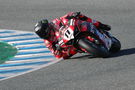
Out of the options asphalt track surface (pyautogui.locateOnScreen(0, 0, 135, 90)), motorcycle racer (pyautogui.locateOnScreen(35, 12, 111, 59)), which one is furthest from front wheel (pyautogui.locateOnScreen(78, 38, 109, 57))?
motorcycle racer (pyautogui.locateOnScreen(35, 12, 111, 59))

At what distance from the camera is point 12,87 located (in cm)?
1277

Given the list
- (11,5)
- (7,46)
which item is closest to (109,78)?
(7,46)

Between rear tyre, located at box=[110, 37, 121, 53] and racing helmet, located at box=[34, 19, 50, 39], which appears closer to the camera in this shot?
racing helmet, located at box=[34, 19, 50, 39]

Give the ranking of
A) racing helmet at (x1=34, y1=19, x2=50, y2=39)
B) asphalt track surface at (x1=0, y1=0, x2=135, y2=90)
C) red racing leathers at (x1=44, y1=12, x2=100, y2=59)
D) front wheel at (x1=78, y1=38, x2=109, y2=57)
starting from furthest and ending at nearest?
1. red racing leathers at (x1=44, y1=12, x2=100, y2=59)
2. racing helmet at (x1=34, y1=19, x2=50, y2=39)
3. front wheel at (x1=78, y1=38, x2=109, y2=57)
4. asphalt track surface at (x1=0, y1=0, x2=135, y2=90)

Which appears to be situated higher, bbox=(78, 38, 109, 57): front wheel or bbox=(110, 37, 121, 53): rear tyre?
bbox=(78, 38, 109, 57): front wheel

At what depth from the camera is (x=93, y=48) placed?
1379 cm

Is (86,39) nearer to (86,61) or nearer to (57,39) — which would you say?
(86,61)

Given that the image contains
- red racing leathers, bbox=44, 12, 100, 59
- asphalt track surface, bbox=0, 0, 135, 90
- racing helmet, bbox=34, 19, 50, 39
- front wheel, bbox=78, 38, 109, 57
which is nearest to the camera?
asphalt track surface, bbox=0, 0, 135, 90

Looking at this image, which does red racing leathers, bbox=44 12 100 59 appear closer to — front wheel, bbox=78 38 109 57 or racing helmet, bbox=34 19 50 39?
racing helmet, bbox=34 19 50 39

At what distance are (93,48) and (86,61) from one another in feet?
1.74

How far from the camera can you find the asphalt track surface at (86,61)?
40.4 ft

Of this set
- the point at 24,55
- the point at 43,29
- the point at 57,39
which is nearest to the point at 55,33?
the point at 57,39

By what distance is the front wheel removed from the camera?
13.8m

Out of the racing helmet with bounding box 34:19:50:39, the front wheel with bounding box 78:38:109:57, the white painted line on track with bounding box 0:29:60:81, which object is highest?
the racing helmet with bounding box 34:19:50:39
